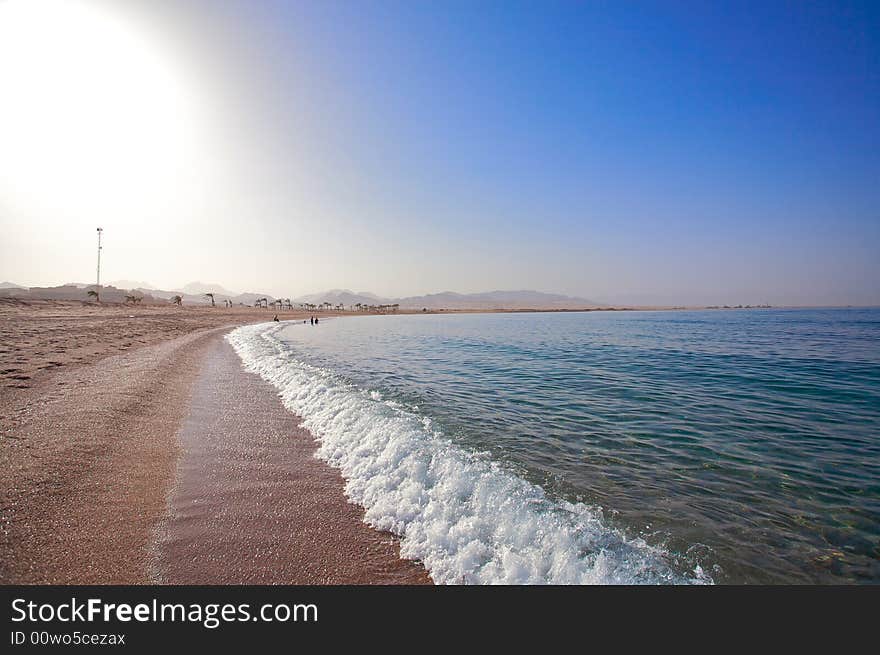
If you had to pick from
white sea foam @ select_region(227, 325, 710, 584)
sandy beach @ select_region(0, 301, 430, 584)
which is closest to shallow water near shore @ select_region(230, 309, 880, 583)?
white sea foam @ select_region(227, 325, 710, 584)

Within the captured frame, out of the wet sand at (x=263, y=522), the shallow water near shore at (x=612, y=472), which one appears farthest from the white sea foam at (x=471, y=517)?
the wet sand at (x=263, y=522)

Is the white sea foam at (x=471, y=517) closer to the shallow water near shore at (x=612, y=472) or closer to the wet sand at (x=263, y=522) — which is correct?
the shallow water near shore at (x=612, y=472)

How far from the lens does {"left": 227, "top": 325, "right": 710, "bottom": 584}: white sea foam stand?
12.7ft

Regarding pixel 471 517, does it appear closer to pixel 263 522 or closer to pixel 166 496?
pixel 263 522

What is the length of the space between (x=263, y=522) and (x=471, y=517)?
2.70 metres

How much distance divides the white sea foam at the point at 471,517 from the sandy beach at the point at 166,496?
0.37 metres

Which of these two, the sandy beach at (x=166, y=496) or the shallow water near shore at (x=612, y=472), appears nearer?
the sandy beach at (x=166, y=496)

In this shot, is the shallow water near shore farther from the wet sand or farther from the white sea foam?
the wet sand

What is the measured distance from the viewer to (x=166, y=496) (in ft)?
17.2

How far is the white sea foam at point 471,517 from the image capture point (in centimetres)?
386

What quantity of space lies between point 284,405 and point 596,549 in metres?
9.19
